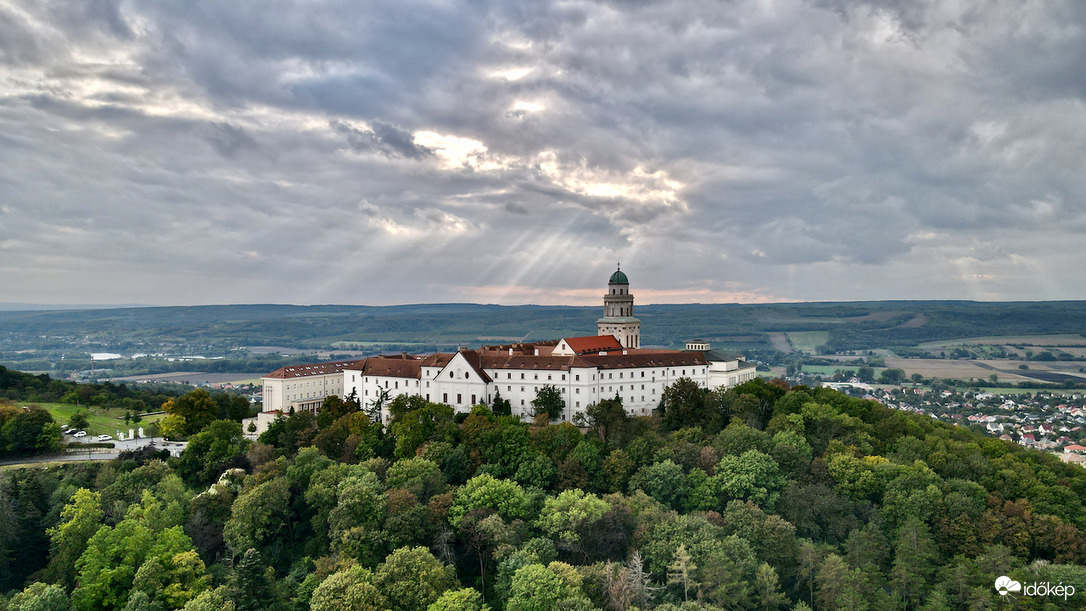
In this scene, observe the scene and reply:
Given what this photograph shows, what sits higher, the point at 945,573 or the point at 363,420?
the point at 363,420

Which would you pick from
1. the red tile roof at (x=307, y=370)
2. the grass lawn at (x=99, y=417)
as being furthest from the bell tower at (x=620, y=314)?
the grass lawn at (x=99, y=417)

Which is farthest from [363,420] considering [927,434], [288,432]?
[927,434]

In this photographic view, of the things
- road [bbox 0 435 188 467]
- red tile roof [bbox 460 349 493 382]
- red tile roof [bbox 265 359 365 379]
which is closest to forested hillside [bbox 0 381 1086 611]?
Result: road [bbox 0 435 188 467]

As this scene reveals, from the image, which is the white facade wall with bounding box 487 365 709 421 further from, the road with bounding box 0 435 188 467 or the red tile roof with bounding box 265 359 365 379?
the road with bounding box 0 435 188 467

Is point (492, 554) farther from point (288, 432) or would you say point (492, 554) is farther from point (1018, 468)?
point (1018, 468)

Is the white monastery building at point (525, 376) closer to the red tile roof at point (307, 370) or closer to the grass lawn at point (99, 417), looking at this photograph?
the red tile roof at point (307, 370)

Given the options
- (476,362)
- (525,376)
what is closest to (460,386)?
(476,362)
